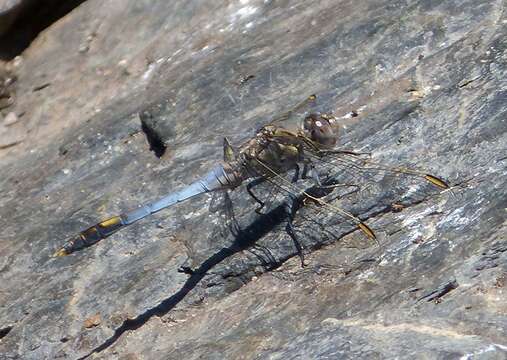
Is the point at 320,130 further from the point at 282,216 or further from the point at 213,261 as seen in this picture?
the point at 213,261

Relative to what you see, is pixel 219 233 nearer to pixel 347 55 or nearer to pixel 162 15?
pixel 347 55

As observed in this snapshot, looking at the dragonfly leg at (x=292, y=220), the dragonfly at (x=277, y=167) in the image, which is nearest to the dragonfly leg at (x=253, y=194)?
the dragonfly at (x=277, y=167)

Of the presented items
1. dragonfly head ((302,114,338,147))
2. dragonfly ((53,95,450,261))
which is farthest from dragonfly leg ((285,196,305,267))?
dragonfly head ((302,114,338,147))

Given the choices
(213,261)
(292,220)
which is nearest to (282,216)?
(292,220)

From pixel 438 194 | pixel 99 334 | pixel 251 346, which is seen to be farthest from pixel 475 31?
pixel 99 334

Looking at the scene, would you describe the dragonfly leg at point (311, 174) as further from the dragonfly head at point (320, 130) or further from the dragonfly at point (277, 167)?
the dragonfly head at point (320, 130)

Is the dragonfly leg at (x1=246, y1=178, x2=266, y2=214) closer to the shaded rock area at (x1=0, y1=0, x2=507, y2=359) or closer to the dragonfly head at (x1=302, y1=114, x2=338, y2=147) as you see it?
the shaded rock area at (x1=0, y1=0, x2=507, y2=359)

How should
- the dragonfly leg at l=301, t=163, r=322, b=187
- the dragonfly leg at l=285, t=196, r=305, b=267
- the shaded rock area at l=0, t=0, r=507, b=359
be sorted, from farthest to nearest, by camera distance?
the dragonfly leg at l=301, t=163, r=322, b=187
the dragonfly leg at l=285, t=196, r=305, b=267
the shaded rock area at l=0, t=0, r=507, b=359
